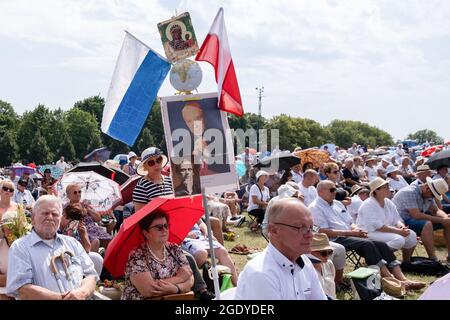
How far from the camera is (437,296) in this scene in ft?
9.11

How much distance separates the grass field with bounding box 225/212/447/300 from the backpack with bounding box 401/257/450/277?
15 cm

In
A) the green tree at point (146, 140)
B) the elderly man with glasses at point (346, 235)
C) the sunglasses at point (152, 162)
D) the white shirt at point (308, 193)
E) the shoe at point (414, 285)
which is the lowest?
the shoe at point (414, 285)

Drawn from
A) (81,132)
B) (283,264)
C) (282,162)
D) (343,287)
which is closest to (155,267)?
(283,264)

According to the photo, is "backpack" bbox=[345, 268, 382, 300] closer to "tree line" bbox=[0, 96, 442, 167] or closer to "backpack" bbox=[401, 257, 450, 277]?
"backpack" bbox=[401, 257, 450, 277]

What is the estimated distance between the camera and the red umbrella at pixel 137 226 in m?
4.70

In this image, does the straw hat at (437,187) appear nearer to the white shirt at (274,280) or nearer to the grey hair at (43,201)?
the white shirt at (274,280)

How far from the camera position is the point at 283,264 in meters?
3.10

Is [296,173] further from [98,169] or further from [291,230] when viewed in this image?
[291,230]

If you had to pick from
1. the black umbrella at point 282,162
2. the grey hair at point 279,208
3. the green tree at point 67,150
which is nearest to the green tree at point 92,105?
the green tree at point 67,150

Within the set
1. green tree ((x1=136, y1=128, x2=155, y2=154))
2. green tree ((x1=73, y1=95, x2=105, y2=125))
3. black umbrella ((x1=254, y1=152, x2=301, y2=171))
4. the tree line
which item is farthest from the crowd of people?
green tree ((x1=73, y1=95, x2=105, y2=125))

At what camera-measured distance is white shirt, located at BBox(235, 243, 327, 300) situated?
2.96m

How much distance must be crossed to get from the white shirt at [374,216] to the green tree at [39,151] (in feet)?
185

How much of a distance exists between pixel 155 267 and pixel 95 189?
151 inches
